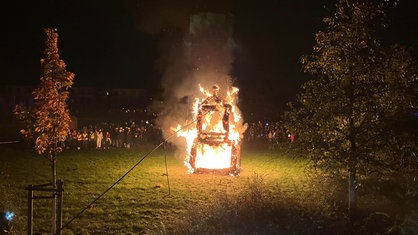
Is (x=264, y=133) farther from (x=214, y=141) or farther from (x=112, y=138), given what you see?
(x=214, y=141)

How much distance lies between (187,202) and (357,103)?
647cm

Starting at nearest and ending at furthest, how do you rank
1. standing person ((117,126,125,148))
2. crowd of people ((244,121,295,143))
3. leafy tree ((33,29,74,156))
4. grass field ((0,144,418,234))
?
grass field ((0,144,418,234)), leafy tree ((33,29,74,156)), standing person ((117,126,125,148)), crowd of people ((244,121,295,143))

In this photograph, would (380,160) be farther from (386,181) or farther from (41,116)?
(41,116)

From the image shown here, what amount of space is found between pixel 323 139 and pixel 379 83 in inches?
85.6

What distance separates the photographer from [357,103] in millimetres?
11031

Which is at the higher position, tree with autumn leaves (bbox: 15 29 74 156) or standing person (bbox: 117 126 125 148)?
tree with autumn leaves (bbox: 15 29 74 156)

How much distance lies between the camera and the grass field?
411 inches

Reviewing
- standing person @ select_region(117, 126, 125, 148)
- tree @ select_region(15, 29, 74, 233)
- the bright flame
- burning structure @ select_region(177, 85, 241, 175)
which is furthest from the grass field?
standing person @ select_region(117, 126, 125, 148)

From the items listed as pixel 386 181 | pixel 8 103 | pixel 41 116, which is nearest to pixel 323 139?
pixel 386 181

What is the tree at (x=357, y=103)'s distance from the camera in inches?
414

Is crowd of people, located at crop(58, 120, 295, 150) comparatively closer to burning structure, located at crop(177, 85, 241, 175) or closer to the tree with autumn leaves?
burning structure, located at crop(177, 85, 241, 175)

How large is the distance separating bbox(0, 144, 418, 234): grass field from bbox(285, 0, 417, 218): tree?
115cm

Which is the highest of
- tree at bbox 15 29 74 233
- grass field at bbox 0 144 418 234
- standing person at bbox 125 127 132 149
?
tree at bbox 15 29 74 233

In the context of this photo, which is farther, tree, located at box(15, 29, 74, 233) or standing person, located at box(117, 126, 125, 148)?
standing person, located at box(117, 126, 125, 148)
